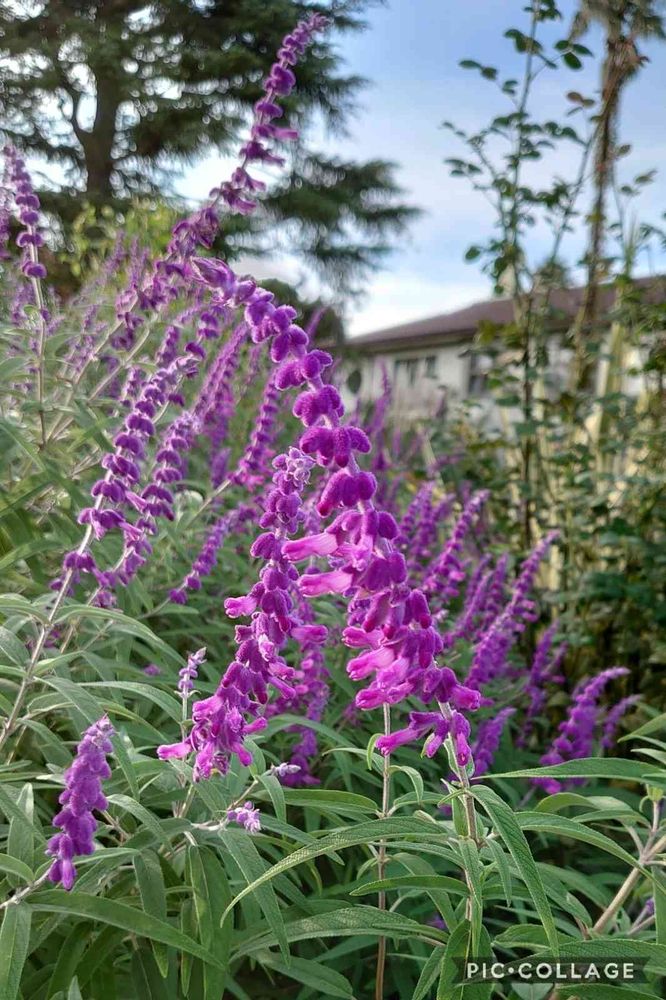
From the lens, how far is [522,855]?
1.25 meters

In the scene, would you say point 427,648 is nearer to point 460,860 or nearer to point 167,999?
point 460,860

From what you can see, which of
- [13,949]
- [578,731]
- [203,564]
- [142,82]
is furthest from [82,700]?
[142,82]

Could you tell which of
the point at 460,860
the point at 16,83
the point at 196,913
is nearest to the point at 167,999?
the point at 196,913

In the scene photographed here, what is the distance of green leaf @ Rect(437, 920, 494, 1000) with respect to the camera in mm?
1361

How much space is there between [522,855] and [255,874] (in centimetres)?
50

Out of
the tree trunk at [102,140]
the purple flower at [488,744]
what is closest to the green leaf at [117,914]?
the purple flower at [488,744]

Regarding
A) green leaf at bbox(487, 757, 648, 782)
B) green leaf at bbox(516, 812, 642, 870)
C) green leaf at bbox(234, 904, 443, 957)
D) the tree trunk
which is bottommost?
green leaf at bbox(234, 904, 443, 957)

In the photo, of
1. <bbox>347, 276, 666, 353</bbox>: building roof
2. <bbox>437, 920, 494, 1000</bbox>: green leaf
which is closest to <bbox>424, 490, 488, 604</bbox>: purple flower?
<bbox>437, 920, 494, 1000</bbox>: green leaf

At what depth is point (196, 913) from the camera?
161 centimetres

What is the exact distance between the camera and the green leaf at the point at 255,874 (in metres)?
1.45

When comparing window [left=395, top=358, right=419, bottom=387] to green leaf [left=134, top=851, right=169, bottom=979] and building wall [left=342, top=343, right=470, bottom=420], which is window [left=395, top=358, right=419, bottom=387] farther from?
green leaf [left=134, top=851, right=169, bottom=979]

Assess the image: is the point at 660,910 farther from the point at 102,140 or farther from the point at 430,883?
the point at 102,140

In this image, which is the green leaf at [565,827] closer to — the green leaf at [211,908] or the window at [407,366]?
the green leaf at [211,908]

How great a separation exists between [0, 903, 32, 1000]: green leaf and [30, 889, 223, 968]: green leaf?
0.03 m
